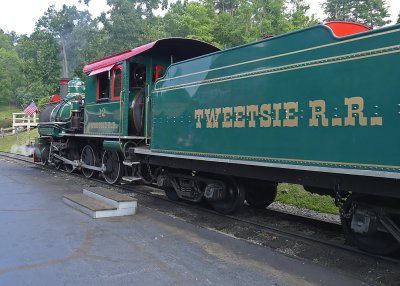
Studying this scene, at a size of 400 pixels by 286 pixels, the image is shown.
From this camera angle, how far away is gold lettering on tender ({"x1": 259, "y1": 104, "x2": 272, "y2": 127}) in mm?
5637

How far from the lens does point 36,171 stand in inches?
580

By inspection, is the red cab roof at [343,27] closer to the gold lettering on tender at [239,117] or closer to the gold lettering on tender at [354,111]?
the gold lettering on tender at [354,111]

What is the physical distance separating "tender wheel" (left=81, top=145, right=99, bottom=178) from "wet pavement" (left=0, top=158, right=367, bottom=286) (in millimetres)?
4694

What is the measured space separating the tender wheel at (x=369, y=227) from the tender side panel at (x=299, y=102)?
2.24ft

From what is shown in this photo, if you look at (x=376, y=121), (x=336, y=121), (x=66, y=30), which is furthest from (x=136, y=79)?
(x=66, y=30)

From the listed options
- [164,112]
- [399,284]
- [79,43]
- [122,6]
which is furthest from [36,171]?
[79,43]

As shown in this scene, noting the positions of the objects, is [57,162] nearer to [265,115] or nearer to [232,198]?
[232,198]

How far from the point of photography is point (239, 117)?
6.21 m

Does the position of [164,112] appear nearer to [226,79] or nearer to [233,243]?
[226,79]

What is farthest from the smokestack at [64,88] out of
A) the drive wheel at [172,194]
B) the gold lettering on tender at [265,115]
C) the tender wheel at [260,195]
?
the gold lettering on tender at [265,115]

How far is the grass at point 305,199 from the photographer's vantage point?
849cm

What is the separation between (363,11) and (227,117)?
153 feet

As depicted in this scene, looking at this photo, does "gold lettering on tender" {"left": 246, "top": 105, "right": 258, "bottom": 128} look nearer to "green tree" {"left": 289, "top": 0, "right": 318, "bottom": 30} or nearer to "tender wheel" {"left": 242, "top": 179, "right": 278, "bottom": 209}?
"tender wheel" {"left": 242, "top": 179, "right": 278, "bottom": 209}

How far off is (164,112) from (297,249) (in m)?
3.96
